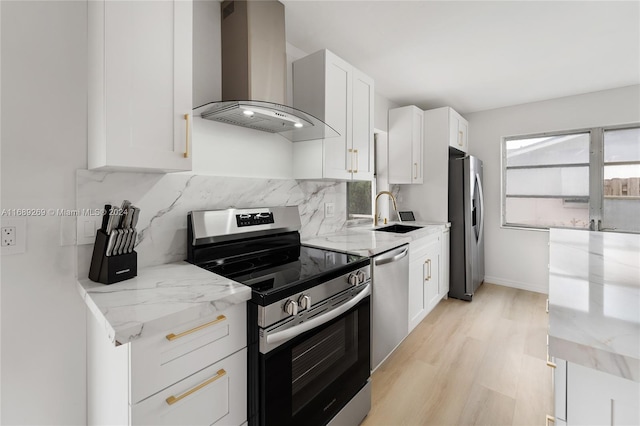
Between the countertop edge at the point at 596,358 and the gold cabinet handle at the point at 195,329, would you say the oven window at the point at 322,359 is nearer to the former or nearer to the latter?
the gold cabinet handle at the point at 195,329

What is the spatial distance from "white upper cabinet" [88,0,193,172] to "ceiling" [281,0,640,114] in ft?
3.15

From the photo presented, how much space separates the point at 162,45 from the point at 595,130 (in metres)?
4.52

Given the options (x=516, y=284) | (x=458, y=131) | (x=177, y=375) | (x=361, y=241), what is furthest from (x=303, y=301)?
(x=516, y=284)

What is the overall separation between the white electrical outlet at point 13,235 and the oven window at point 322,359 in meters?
1.15

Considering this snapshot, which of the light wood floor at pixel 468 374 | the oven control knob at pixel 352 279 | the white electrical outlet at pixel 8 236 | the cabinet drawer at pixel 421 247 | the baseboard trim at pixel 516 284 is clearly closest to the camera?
the white electrical outlet at pixel 8 236

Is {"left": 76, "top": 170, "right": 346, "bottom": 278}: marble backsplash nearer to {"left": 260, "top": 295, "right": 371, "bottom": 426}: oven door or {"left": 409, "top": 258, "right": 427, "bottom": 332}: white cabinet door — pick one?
{"left": 260, "top": 295, "right": 371, "bottom": 426}: oven door

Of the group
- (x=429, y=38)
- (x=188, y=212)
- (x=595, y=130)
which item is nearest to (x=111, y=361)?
(x=188, y=212)

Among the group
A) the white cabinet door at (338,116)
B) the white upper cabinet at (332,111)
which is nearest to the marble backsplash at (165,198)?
the white upper cabinet at (332,111)

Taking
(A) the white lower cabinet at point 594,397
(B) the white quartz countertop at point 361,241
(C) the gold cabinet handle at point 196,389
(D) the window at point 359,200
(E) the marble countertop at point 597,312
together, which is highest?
(D) the window at point 359,200

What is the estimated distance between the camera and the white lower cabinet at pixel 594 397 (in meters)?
0.59

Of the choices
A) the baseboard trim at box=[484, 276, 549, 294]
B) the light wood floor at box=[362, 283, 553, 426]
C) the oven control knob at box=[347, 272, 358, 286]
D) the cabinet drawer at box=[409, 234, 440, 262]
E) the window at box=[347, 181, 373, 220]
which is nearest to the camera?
the oven control knob at box=[347, 272, 358, 286]

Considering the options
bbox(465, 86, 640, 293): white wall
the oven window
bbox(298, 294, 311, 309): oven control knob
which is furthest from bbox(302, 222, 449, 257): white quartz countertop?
bbox(465, 86, 640, 293): white wall

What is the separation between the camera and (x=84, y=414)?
4.24 feet

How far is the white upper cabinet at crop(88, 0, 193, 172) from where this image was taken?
1097 millimetres
